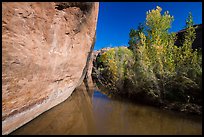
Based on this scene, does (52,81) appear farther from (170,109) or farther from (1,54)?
(170,109)

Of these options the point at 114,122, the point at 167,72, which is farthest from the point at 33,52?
the point at 167,72

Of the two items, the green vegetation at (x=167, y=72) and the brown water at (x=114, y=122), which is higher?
the green vegetation at (x=167, y=72)

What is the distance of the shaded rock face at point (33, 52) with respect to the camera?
3119 mm

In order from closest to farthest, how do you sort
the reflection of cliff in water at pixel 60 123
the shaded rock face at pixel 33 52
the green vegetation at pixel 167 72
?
the shaded rock face at pixel 33 52 → the reflection of cliff in water at pixel 60 123 → the green vegetation at pixel 167 72

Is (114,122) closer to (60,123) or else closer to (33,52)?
(60,123)

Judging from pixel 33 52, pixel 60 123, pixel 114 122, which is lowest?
pixel 60 123

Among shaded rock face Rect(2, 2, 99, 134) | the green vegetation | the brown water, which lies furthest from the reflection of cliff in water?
the green vegetation

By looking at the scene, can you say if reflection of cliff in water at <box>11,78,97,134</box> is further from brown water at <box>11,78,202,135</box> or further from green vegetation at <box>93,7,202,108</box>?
green vegetation at <box>93,7,202,108</box>

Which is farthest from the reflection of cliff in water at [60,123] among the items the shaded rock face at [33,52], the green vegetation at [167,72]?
the green vegetation at [167,72]

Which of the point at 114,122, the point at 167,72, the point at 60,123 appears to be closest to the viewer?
the point at 60,123

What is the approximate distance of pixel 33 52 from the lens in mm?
3742

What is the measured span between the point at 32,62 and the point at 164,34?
6723 millimetres

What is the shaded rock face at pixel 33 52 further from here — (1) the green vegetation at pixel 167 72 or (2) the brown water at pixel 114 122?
(1) the green vegetation at pixel 167 72

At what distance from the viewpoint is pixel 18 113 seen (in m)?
3.52
